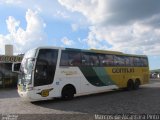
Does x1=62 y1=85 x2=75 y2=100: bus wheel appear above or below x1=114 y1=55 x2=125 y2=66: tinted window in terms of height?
below

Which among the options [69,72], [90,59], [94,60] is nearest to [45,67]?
[69,72]

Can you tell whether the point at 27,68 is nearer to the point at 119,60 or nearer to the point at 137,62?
the point at 119,60

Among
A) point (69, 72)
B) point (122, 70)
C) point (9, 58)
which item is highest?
point (9, 58)

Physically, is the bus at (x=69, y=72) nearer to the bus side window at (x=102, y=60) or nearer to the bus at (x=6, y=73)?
the bus side window at (x=102, y=60)

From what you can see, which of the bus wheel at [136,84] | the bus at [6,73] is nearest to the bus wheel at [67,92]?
the bus wheel at [136,84]

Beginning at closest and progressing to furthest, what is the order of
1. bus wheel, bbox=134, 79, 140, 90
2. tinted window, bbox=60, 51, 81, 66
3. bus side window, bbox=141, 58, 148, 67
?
1. tinted window, bbox=60, 51, 81, 66
2. bus wheel, bbox=134, 79, 140, 90
3. bus side window, bbox=141, 58, 148, 67

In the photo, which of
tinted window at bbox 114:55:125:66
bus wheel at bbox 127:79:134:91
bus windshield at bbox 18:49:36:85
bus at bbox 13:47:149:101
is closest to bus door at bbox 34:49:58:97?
bus at bbox 13:47:149:101

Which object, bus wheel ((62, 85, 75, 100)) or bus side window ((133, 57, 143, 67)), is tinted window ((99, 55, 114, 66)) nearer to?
bus side window ((133, 57, 143, 67))

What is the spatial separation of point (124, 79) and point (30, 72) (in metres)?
9.18

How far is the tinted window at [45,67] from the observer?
14.5 m

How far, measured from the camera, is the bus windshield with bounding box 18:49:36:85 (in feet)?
47.3

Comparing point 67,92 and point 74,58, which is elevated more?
point 74,58

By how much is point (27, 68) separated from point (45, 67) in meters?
0.98

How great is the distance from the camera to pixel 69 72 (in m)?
16.1
